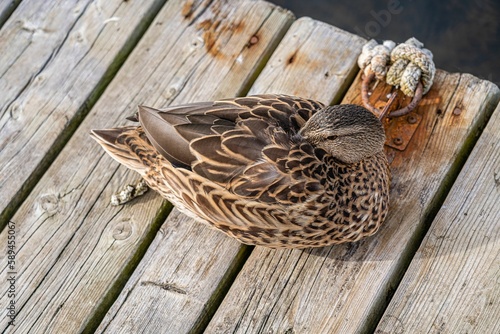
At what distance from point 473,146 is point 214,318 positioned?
58.9 inches

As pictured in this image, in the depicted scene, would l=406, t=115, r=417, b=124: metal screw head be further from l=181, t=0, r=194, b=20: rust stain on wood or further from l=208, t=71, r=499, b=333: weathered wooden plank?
l=181, t=0, r=194, b=20: rust stain on wood

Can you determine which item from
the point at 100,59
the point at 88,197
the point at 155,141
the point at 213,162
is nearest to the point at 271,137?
the point at 213,162

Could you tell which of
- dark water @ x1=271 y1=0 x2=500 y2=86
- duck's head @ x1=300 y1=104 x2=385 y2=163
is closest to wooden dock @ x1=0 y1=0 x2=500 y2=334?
duck's head @ x1=300 y1=104 x2=385 y2=163

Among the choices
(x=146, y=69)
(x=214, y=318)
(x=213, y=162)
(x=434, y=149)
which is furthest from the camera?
(x=146, y=69)

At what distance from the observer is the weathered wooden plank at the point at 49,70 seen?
3.59 meters

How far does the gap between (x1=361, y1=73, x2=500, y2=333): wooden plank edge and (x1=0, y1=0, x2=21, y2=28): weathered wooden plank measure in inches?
101

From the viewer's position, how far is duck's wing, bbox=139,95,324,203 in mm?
2914

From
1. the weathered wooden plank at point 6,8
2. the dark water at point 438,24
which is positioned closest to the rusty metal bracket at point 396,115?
the dark water at point 438,24

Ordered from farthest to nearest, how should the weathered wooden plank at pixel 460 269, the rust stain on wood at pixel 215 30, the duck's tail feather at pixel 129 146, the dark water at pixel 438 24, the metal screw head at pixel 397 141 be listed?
the dark water at pixel 438 24
the rust stain on wood at pixel 215 30
the metal screw head at pixel 397 141
the duck's tail feather at pixel 129 146
the weathered wooden plank at pixel 460 269

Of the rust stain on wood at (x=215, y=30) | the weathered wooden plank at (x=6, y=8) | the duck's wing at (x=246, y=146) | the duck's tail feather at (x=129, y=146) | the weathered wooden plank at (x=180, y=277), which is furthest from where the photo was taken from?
the weathered wooden plank at (x=6, y=8)

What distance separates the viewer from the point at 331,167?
119 inches

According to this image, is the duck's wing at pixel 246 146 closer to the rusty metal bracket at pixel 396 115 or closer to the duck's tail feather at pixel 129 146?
the duck's tail feather at pixel 129 146

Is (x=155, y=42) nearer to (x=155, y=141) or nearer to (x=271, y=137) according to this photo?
(x=155, y=141)

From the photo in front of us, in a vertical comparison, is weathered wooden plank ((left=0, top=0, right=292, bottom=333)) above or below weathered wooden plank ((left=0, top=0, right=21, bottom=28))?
below
